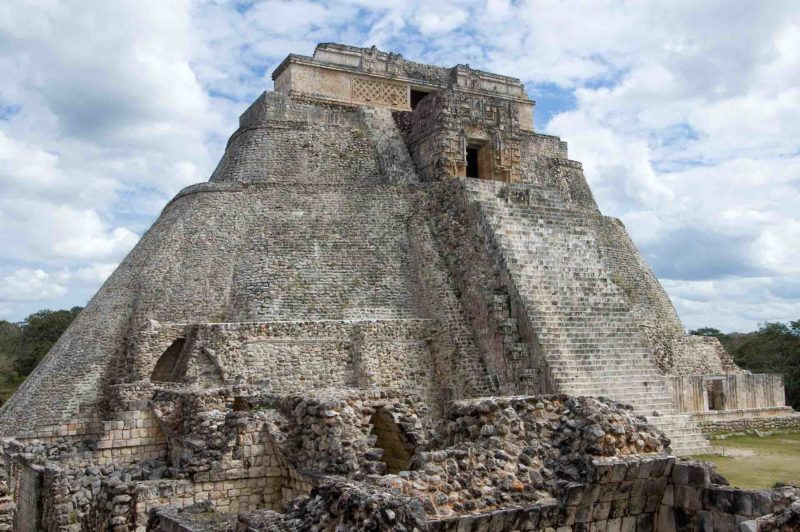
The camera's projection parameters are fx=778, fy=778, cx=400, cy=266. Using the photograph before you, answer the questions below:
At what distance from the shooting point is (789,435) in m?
15.8

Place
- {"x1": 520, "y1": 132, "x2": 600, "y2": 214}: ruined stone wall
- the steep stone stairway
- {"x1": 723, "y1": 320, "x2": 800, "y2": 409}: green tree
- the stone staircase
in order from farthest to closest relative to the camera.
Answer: {"x1": 723, "y1": 320, "x2": 800, "y2": 409}: green tree
{"x1": 520, "y1": 132, "x2": 600, "y2": 214}: ruined stone wall
the stone staircase
the steep stone stairway

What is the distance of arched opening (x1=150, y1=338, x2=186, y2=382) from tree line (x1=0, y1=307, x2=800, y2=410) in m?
14.7

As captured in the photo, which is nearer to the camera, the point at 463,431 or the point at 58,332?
the point at 463,431

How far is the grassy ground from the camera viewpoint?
33.6ft

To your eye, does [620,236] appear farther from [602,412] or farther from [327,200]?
[602,412]

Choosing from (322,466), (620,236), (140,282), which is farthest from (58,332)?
(322,466)

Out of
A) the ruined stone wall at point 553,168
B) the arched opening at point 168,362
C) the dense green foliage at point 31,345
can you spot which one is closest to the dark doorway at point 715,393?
the ruined stone wall at point 553,168

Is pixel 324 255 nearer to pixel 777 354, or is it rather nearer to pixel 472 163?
pixel 472 163

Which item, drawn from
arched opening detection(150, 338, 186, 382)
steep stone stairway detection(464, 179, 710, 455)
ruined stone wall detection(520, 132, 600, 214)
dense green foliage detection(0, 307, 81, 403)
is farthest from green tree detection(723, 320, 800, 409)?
dense green foliage detection(0, 307, 81, 403)

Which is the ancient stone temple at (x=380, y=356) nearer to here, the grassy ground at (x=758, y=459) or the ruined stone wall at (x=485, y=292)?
the ruined stone wall at (x=485, y=292)

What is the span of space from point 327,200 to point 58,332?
21359 millimetres

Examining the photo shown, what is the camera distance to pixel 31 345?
33.4 metres

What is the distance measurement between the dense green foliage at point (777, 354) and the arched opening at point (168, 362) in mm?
18970

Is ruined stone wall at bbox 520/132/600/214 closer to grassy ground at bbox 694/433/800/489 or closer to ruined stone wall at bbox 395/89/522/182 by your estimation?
ruined stone wall at bbox 395/89/522/182
